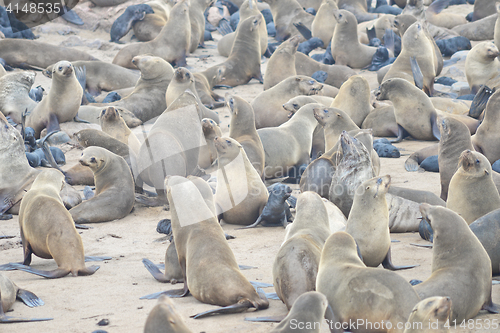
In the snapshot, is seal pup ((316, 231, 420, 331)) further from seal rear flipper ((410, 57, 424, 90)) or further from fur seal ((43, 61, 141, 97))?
fur seal ((43, 61, 141, 97))

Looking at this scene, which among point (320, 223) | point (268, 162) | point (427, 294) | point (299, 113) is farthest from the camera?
point (299, 113)

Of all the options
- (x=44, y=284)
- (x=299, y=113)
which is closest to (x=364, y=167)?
(x=299, y=113)

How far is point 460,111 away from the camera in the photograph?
8070 millimetres

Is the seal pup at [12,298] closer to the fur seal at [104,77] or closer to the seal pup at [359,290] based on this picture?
the seal pup at [359,290]

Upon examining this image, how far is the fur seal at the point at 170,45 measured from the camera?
11.2 metres

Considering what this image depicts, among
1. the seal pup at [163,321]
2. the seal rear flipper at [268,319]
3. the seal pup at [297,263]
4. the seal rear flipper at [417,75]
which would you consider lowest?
the seal rear flipper at [268,319]

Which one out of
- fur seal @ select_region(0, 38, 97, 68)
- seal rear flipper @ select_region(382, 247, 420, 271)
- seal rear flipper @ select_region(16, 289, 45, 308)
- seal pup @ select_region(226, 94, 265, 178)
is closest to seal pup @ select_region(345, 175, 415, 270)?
seal rear flipper @ select_region(382, 247, 420, 271)

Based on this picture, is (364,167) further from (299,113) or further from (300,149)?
(299,113)

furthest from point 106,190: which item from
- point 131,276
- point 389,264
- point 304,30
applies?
point 304,30

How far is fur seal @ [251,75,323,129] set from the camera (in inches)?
323

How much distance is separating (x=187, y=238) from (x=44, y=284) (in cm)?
102

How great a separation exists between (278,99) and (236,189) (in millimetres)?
3344

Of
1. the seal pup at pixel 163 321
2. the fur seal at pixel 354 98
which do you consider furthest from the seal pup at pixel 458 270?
the fur seal at pixel 354 98

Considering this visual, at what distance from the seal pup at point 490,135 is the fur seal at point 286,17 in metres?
7.95
